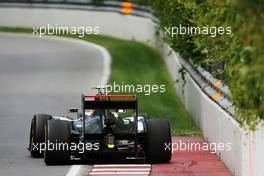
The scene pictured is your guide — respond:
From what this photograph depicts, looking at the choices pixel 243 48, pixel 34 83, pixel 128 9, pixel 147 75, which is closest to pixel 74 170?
pixel 243 48

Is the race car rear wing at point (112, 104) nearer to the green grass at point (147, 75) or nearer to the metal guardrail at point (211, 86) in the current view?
the metal guardrail at point (211, 86)

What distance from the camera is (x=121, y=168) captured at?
17.9m

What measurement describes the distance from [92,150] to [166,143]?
1.21 meters

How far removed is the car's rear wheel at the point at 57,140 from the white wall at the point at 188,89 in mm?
2522

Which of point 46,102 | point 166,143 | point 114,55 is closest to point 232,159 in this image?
point 166,143

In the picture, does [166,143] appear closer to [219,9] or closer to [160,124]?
[160,124]

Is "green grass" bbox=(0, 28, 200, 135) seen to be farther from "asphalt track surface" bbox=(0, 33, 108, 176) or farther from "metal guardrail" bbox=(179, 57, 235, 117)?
"metal guardrail" bbox=(179, 57, 235, 117)

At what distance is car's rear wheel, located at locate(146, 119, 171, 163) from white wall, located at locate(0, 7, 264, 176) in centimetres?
95

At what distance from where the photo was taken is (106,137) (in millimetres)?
17766

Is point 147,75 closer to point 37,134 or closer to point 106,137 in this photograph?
point 37,134

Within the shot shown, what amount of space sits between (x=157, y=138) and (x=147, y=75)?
55.0 feet

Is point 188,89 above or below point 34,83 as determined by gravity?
above

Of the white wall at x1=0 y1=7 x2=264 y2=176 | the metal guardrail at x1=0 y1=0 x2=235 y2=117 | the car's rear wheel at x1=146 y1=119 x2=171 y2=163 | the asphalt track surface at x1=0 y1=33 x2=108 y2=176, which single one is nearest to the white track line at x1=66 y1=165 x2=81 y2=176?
the asphalt track surface at x1=0 y1=33 x2=108 y2=176

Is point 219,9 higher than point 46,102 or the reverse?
higher
